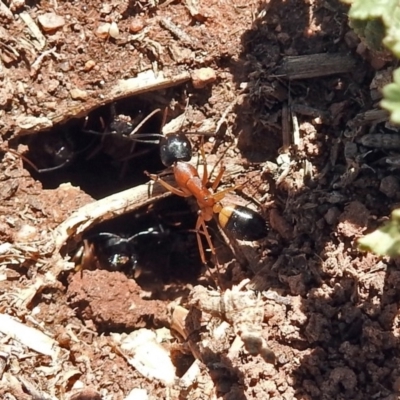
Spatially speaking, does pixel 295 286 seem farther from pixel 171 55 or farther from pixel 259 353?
pixel 171 55

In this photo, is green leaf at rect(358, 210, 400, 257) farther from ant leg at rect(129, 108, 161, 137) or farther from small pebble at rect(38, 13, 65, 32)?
small pebble at rect(38, 13, 65, 32)

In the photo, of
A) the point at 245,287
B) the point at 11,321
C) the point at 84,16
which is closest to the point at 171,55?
the point at 84,16

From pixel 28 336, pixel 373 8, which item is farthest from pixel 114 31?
pixel 373 8

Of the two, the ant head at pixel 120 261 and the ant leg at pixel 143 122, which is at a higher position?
the ant leg at pixel 143 122

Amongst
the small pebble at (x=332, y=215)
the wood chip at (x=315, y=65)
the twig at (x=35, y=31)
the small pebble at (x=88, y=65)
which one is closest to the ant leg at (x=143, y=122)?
the small pebble at (x=88, y=65)

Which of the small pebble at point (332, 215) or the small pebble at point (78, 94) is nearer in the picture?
the small pebble at point (332, 215)

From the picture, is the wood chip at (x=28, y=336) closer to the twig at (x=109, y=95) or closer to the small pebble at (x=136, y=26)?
the twig at (x=109, y=95)
